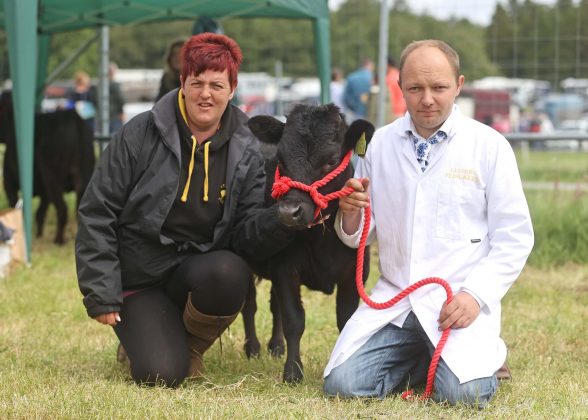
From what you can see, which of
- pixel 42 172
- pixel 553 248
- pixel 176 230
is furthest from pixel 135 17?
pixel 176 230

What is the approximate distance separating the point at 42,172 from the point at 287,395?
6.15 m

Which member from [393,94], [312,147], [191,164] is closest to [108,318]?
[191,164]

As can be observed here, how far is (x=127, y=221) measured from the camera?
4309mm

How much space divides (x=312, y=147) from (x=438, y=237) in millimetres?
671

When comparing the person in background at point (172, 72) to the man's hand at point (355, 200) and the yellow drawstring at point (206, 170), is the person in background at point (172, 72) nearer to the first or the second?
the yellow drawstring at point (206, 170)

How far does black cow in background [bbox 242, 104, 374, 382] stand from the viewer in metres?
4.02

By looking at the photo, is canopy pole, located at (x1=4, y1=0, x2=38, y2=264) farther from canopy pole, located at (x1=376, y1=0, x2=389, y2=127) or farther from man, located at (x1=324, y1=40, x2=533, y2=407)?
man, located at (x1=324, y1=40, x2=533, y2=407)

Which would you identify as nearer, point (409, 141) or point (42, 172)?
point (409, 141)

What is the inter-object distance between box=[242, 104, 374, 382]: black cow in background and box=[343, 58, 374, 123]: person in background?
7704mm

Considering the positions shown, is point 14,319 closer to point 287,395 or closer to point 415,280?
point 287,395

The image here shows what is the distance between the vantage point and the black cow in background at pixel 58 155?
9461mm

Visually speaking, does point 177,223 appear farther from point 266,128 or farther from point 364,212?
point 364,212

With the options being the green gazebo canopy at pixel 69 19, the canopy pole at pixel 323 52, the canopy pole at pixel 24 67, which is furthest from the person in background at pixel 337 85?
the canopy pole at pixel 24 67

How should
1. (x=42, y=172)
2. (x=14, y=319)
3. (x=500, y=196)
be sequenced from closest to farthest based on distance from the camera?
Answer: (x=500, y=196)
(x=14, y=319)
(x=42, y=172)
